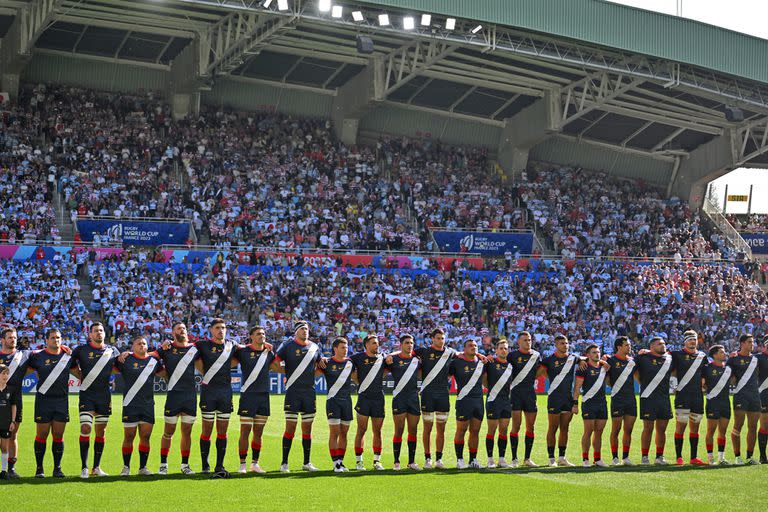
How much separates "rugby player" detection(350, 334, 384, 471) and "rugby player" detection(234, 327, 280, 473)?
4.41ft

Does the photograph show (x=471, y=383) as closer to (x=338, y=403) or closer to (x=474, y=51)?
(x=338, y=403)

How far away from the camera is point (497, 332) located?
36812mm

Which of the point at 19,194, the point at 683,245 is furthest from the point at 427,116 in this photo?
the point at 19,194

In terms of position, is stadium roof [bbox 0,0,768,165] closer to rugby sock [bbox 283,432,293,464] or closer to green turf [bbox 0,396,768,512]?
rugby sock [bbox 283,432,293,464]

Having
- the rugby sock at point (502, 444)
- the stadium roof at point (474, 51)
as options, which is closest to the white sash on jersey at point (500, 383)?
the rugby sock at point (502, 444)

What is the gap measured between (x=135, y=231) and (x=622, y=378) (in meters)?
23.9

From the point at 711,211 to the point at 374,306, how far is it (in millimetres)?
21685

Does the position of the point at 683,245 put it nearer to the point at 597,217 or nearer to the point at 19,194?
the point at 597,217

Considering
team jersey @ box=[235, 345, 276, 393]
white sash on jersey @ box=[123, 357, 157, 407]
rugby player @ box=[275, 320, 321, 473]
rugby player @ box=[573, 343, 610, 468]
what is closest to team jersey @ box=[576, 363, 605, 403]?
rugby player @ box=[573, 343, 610, 468]

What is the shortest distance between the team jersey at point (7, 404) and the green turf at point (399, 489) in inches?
31.1

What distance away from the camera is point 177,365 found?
14.1 m

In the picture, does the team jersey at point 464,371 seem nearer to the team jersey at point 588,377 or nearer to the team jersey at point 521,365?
the team jersey at point 521,365

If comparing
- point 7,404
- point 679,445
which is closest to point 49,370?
point 7,404

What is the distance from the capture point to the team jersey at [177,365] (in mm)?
14078
